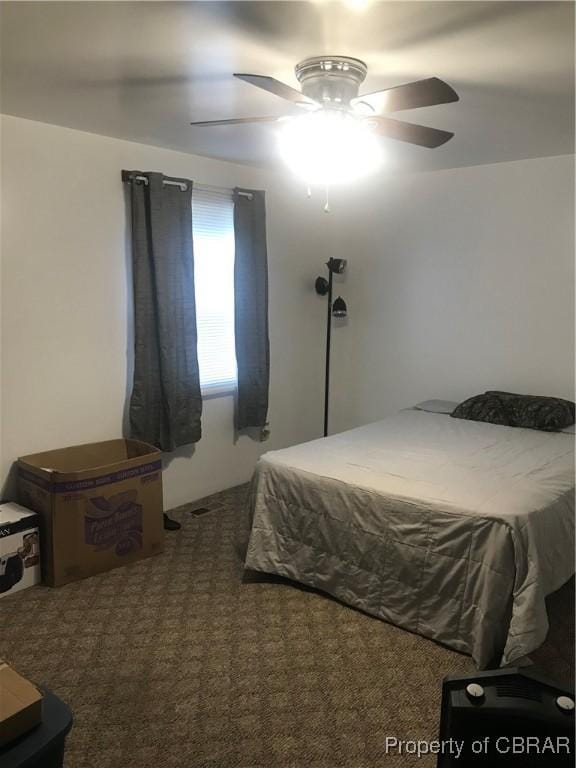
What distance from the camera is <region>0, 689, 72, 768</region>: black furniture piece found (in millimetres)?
1343

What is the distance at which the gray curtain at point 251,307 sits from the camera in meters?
4.08

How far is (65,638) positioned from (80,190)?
7.51ft

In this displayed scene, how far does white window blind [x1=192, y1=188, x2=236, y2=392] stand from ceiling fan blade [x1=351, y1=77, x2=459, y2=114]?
1994mm

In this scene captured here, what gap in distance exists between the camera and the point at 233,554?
3307mm

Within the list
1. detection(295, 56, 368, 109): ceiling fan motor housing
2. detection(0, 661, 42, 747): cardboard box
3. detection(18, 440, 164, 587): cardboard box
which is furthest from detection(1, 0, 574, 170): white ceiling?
detection(0, 661, 42, 747): cardboard box

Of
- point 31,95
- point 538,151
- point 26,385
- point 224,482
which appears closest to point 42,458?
point 26,385

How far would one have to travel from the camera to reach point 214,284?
4062 mm

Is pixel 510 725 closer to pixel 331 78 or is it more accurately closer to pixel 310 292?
pixel 331 78

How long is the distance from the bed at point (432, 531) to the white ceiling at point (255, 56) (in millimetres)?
1671

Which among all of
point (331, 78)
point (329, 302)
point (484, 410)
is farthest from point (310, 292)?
point (331, 78)

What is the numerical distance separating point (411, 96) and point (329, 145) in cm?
38

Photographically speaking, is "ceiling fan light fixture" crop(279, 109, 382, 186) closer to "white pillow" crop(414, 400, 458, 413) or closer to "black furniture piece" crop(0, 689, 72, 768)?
"black furniture piece" crop(0, 689, 72, 768)

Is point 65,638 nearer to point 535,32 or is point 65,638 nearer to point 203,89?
point 203,89

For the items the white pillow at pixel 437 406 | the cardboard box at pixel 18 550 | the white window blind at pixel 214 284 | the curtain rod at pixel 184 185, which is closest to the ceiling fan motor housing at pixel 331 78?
the curtain rod at pixel 184 185
